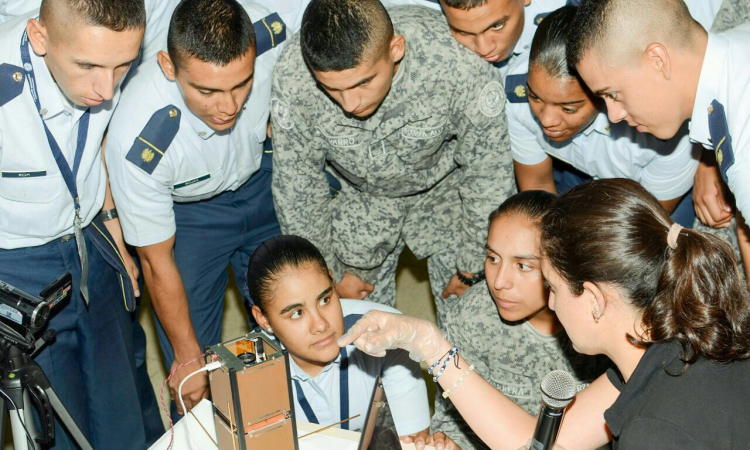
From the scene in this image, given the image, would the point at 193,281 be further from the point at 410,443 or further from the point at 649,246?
the point at 649,246

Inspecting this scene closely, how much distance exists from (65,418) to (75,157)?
0.78 metres

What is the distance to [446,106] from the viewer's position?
2.55 metres

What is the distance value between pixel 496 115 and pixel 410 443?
3.88 feet

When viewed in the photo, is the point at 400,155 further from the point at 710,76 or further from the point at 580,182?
the point at 710,76

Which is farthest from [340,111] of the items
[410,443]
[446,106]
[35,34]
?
[410,443]

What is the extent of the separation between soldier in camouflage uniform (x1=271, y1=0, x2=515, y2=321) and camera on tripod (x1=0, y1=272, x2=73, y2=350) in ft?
2.84

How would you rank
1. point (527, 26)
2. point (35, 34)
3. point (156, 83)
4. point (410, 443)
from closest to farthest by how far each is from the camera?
point (410, 443) < point (35, 34) < point (156, 83) < point (527, 26)

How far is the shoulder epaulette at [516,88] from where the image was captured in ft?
8.61

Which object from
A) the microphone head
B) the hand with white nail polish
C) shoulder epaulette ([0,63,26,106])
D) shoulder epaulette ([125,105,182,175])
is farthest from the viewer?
shoulder epaulette ([125,105,182,175])

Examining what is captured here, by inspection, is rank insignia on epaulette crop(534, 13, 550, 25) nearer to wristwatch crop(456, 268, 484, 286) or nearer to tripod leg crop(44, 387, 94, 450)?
wristwatch crop(456, 268, 484, 286)

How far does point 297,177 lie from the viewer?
2.68 m

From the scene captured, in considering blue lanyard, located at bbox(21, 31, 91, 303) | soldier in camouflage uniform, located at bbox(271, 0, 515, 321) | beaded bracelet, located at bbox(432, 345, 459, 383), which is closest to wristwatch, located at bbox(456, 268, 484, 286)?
soldier in camouflage uniform, located at bbox(271, 0, 515, 321)

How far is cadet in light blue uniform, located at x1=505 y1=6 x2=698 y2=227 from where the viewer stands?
2.39 m

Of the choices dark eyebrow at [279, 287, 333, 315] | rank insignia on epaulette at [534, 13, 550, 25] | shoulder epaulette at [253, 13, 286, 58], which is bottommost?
dark eyebrow at [279, 287, 333, 315]
